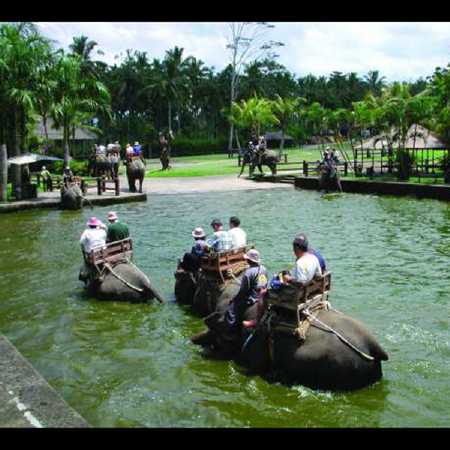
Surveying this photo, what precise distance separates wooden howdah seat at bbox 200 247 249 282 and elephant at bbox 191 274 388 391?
2.18m

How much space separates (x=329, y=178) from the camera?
110ft

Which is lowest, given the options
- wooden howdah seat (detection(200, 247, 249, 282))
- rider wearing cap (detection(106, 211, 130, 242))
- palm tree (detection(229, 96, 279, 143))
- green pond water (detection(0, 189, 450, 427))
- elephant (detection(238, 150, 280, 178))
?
green pond water (detection(0, 189, 450, 427))

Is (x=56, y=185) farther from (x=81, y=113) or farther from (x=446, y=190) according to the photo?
(x=446, y=190)

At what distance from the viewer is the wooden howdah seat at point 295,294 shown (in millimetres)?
8891

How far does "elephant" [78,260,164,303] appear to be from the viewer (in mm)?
13391

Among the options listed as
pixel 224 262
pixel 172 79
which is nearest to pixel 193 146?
pixel 172 79

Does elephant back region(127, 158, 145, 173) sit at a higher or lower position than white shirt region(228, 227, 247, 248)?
higher

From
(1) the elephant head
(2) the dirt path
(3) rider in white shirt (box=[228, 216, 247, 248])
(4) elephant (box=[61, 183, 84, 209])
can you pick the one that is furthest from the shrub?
(3) rider in white shirt (box=[228, 216, 247, 248])

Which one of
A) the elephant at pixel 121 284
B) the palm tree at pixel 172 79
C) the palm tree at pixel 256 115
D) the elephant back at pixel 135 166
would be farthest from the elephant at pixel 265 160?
the palm tree at pixel 172 79

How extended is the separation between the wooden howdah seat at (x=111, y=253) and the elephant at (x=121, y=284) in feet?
0.53

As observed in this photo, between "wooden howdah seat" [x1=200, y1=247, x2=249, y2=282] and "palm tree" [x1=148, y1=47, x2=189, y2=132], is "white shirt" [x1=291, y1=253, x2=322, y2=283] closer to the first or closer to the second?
"wooden howdah seat" [x1=200, y1=247, x2=249, y2=282]

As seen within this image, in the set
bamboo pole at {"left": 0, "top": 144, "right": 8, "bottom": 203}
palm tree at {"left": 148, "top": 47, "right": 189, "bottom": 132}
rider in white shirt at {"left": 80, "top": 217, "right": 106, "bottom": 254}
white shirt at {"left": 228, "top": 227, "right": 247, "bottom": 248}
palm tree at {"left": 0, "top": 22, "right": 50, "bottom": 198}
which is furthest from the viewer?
palm tree at {"left": 148, "top": 47, "right": 189, "bottom": 132}

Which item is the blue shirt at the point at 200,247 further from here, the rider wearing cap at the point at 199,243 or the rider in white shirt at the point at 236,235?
the rider in white shirt at the point at 236,235

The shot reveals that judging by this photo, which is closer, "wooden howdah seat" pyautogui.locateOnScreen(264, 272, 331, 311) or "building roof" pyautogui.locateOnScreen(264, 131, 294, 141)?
"wooden howdah seat" pyautogui.locateOnScreen(264, 272, 331, 311)
